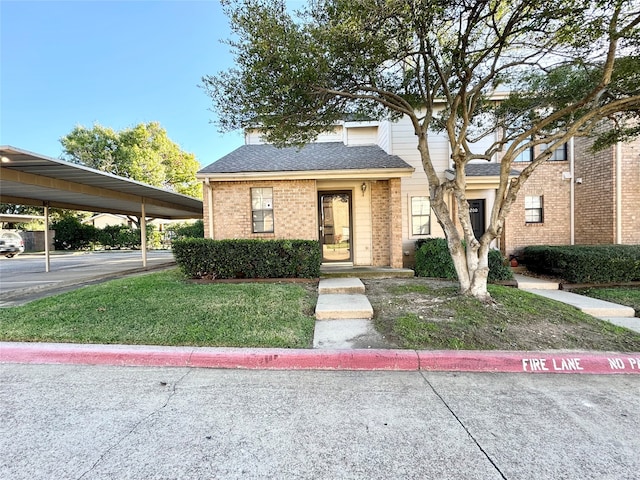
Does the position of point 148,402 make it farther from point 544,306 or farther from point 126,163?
point 126,163

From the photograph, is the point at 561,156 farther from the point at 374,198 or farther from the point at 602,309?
the point at 602,309

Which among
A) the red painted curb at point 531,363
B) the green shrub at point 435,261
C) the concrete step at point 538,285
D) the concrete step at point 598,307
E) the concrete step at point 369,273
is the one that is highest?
the green shrub at point 435,261

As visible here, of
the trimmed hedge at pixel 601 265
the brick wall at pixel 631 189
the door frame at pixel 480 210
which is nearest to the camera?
the trimmed hedge at pixel 601 265

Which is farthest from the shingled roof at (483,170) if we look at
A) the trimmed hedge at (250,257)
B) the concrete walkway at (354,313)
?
the trimmed hedge at (250,257)

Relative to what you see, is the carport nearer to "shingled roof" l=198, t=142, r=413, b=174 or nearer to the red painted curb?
"shingled roof" l=198, t=142, r=413, b=174

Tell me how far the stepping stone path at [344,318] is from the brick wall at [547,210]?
7.00 metres

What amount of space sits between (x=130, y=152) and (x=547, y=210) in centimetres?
2881

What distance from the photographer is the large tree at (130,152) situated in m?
26.1

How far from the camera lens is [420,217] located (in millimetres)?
9828

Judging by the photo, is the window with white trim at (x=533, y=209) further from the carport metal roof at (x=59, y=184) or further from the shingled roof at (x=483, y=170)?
the carport metal roof at (x=59, y=184)

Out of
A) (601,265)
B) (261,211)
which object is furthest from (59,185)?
(601,265)

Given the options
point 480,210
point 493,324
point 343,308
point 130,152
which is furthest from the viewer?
point 130,152

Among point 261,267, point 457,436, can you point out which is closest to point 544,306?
point 457,436

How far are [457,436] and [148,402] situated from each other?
267cm
